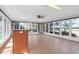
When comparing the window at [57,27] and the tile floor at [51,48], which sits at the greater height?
the window at [57,27]

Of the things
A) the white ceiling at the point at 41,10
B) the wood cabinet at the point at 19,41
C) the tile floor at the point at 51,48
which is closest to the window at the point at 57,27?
the white ceiling at the point at 41,10

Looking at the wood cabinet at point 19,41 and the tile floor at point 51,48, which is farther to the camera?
the tile floor at point 51,48

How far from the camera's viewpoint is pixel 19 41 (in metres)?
4.59

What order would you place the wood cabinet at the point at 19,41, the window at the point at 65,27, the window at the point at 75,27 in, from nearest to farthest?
the wood cabinet at the point at 19,41
the window at the point at 75,27
the window at the point at 65,27

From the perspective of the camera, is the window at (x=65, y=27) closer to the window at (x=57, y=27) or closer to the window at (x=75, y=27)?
the window at (x=75, y=27)

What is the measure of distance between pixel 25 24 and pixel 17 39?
14.3 metres

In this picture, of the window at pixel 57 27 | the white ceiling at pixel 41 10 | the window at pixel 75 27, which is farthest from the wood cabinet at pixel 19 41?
the window at pixel 57 27

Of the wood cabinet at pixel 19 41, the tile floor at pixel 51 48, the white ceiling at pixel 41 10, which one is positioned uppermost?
the white ceiling at pixel 41 10

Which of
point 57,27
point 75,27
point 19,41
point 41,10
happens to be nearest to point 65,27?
point 75,27

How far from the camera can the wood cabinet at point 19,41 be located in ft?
14.7

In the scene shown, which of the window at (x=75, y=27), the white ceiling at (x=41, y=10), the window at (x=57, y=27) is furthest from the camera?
the window at (x=57, y=27)
